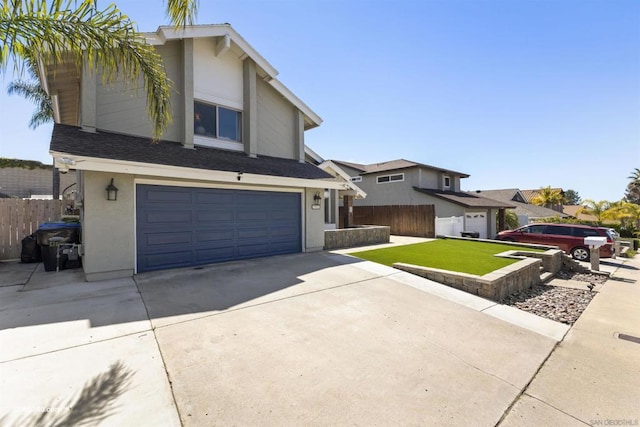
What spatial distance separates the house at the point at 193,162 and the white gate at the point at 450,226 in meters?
9.90

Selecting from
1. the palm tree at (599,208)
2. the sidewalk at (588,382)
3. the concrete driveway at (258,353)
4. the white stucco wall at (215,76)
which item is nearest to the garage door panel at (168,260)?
the concrete driveway at (258,353)

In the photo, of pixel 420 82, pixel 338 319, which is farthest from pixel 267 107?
pixel 338 319

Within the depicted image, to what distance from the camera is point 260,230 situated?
32.0 feet

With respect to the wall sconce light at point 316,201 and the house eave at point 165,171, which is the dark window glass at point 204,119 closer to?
the house eave at point 165,171

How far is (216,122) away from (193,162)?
10.3ft

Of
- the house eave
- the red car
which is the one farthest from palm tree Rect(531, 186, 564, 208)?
the house eave

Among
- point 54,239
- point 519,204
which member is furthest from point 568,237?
point 519,204

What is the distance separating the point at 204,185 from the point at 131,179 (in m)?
1.90

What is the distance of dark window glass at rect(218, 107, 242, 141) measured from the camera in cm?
1059

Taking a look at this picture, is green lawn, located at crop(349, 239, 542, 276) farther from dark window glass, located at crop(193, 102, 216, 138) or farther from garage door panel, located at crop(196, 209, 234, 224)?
dark window glass, located at crop(193, 102, 216, 138)

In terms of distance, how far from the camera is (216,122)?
34.3 feet

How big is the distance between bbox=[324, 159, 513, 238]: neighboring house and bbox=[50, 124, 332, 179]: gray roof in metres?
13.1

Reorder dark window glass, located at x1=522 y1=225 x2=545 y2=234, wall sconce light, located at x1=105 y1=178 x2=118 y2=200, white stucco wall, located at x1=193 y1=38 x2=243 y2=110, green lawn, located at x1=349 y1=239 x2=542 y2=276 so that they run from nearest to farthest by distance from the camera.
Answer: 1. wall sconce light, located at x1=105 y1=178 x2=118 y2=200
2. green lawn, located at x1=349 y1=239 x2=542 y2=276
3. white stucco wall, located at x1=193 y1=38 x2=243 y2=110
4. dark window glass, located at x1=522 y1=225 x2=545 y2=234

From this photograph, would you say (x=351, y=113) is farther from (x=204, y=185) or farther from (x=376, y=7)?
(x=204, y=185)
